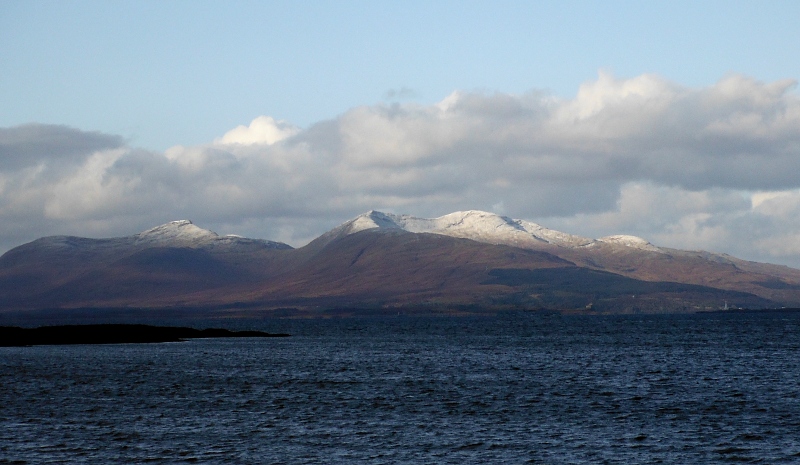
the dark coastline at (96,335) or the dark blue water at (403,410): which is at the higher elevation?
the dark coastline at (96,335)

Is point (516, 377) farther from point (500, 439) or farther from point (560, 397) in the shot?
point (500, 439)

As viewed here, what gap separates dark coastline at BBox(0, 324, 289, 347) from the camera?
6058 inches

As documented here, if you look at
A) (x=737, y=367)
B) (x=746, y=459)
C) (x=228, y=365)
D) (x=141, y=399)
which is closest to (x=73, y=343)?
(x=228, y=365)

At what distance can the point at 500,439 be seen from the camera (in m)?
47.5

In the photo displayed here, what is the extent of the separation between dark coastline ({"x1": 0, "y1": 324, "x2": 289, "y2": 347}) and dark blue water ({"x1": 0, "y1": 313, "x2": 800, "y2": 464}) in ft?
170

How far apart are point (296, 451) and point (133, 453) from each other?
24.9 feet

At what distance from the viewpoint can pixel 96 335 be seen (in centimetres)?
16975

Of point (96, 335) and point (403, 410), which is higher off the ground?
point (96, 335)

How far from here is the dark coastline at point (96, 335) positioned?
154 metres

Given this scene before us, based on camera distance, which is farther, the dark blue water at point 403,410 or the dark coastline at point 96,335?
the dark coastline at point 96,335

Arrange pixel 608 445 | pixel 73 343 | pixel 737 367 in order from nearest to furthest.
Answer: pixel 608 445 → pixel 737 367 → pixel 73 343

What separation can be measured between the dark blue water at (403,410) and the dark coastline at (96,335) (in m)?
51.8

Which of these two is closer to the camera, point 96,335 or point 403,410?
point 403,410

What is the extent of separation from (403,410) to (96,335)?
124420mm
